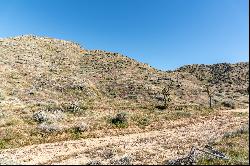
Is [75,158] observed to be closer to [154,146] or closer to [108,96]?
[154,146]

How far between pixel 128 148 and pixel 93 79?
158 ft

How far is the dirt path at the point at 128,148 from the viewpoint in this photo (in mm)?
26906

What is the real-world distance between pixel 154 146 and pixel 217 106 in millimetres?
29073

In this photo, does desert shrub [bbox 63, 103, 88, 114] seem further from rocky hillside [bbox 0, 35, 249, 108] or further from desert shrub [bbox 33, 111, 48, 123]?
desert shrub [bbox 33, 111, 48, 123]

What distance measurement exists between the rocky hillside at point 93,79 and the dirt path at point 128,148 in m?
18.2

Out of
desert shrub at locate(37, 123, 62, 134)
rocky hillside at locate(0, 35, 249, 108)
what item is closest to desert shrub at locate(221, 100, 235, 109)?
rocky hillside at locate(0, 35, 249, 108)

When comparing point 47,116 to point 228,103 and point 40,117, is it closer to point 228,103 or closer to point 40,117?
point 40,117

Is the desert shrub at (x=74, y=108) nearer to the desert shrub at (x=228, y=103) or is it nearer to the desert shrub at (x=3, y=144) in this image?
the desert shrub at (x=3, y=144)

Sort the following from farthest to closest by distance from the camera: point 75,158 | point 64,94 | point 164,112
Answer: point 64,94
point 164,112
point 75,158

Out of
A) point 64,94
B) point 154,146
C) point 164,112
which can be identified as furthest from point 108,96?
point 154,146

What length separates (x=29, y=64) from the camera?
84.0 meters

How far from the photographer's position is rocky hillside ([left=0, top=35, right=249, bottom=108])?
62.7 metres

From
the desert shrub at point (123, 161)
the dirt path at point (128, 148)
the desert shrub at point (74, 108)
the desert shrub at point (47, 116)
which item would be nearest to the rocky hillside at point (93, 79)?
the desert shrub at point (74, 108)

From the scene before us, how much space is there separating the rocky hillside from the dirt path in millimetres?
18220
